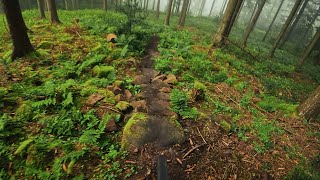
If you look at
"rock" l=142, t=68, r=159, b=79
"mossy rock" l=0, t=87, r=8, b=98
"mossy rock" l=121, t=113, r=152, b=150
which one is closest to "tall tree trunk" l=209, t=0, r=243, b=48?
"rock" l=142, t=68, r=159, b=79

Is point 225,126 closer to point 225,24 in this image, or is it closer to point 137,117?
point 137,117

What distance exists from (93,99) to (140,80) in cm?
198

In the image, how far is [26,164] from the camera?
430cm

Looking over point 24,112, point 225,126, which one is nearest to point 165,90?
point 225,126

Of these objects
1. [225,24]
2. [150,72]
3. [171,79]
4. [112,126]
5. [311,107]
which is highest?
[225,24]

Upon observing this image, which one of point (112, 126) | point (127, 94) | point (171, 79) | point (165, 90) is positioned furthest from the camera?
point (171, 79)

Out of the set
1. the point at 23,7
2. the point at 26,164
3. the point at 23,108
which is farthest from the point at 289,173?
the point at 23,7

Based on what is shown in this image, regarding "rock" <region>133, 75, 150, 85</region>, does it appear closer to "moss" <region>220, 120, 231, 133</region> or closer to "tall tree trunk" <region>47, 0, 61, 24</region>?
"moss" <region>220, 120, 231, 133</region>

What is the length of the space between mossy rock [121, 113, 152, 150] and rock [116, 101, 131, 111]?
46 cm

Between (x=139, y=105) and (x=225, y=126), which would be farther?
(x=139, y=105)

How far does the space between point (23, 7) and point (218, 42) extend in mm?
31244

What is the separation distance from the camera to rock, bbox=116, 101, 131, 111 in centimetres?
578

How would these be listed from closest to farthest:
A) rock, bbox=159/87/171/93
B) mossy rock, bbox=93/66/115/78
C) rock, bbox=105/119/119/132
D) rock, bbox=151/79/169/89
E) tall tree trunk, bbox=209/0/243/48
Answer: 1. rock, bbox=105/119/119/132
2. rock, bbox=159/87/171/93
3. rock, bbox=151/79/169/89
4. mossy rock, bbox=93/66/115/78
5. tall tree trunk, bbox=209/0/243/48

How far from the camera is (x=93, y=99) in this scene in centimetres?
606
